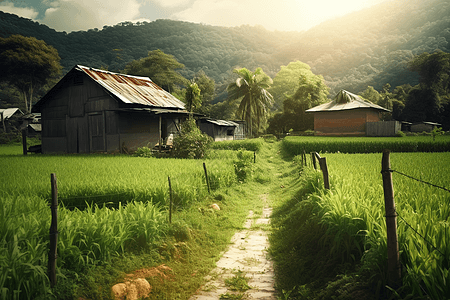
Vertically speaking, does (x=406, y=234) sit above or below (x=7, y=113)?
below

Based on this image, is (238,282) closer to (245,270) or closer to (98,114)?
(245,270)

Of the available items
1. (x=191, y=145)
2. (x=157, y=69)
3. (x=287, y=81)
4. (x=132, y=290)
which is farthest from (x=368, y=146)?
(x=287, y=81)

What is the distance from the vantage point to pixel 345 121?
3428 centimetres

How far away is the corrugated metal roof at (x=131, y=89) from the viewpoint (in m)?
20.0

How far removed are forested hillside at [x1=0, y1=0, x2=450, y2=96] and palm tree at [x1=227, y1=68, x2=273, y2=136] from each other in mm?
35151

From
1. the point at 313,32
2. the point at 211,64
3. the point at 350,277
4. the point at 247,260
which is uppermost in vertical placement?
the point at 313,32

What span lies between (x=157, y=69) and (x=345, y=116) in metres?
35.1

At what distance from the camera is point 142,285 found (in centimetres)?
381

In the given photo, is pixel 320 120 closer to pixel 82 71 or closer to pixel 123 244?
pixel 82 71

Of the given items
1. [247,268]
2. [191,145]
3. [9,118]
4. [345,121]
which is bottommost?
[247,268]

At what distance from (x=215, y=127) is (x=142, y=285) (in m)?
29.9

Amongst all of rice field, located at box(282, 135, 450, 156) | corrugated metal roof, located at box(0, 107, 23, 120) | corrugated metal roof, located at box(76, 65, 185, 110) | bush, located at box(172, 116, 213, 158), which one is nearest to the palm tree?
corrugated metal roof, located at box(76, 65, 185, 110)

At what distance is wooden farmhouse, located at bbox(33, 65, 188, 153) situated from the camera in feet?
66.0

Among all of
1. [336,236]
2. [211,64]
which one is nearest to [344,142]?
[336,236]
